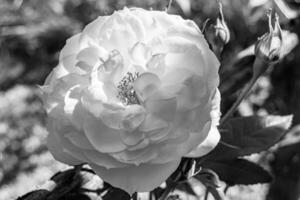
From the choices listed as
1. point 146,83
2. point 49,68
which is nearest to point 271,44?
point 146,83

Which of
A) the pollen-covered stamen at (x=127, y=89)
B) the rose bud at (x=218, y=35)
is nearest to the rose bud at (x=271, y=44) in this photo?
the rose bud at (x=218, y=35)

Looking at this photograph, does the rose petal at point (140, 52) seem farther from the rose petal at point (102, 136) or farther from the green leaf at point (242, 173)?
the green leaf at point (242, 173)

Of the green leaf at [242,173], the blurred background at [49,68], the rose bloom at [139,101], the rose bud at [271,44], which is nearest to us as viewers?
the rose bloom at [139,101]

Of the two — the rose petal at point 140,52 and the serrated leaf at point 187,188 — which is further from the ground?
the rose petal at point 140,52

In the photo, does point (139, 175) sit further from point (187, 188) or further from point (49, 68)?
point (49, 68)

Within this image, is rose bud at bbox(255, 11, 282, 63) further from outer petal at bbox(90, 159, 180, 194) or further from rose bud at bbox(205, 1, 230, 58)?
outer petal at bbox(90, 159, 180, 194)
